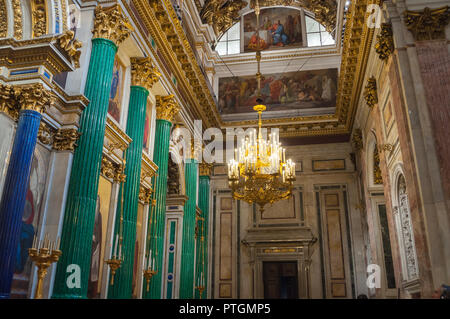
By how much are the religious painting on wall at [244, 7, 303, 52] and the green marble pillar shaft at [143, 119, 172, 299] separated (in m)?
6.93

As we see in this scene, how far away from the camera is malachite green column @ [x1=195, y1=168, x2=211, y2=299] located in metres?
12.9

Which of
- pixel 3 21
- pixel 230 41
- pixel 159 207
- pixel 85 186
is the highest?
pixel 230 41

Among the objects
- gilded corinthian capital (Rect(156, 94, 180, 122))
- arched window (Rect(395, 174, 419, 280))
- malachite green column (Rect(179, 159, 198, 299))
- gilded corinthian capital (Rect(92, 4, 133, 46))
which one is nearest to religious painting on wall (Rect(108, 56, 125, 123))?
gilded corinthian capital (Rect(92, 4, 133, 46))

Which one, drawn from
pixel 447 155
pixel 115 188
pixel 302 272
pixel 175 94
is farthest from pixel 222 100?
pixel 447 155

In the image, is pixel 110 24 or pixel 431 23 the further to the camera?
pixel 431 23

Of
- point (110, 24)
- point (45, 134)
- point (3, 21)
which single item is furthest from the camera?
point (110, 24)

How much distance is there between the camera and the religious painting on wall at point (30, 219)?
4953 mm

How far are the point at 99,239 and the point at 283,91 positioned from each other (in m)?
9.76

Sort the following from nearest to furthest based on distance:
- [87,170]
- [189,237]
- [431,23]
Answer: [87,170], [431,23], [189,237]

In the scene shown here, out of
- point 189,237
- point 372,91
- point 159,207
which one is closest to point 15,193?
point 159,207

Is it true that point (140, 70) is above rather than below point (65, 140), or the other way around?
above

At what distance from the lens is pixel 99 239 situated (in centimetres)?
683

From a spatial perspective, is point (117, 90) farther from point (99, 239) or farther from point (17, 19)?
point (99, 239)
